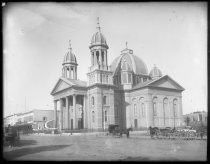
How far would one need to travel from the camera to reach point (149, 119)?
1980 inches

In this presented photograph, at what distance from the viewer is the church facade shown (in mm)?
47469

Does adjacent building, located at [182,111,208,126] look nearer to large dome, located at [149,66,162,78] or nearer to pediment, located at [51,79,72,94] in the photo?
large dome, located at [149,66,162,78]

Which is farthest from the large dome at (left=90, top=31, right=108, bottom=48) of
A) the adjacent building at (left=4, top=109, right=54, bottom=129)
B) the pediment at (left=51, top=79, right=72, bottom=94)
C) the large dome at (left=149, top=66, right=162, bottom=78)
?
the adjacent building at (left=4, top=109, right=54, bottom=129)

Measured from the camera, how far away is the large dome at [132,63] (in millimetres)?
60812

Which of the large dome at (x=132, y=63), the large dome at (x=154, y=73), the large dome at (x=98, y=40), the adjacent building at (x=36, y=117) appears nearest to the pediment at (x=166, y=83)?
the large dome at (x=132, y=63)

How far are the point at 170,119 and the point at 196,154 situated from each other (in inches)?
1502

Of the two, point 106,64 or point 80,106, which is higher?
point 106,64

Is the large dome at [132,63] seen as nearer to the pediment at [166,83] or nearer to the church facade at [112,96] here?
the church facade at [112,96]

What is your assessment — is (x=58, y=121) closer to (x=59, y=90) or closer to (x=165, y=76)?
(x=59, y=90)

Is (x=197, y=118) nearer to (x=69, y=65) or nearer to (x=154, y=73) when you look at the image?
(x=154, y=73)

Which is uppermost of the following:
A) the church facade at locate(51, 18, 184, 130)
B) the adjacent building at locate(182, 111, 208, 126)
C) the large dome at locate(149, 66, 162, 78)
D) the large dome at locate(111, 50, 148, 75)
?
the large dome at locate(111, 50, 148, 75)

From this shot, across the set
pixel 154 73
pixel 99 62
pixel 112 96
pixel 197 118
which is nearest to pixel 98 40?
pixel 99 62

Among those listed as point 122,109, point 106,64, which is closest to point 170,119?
point 122,109

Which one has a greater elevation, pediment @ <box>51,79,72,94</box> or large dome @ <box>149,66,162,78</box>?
large dome @ <box>149,66,162,78</box>
